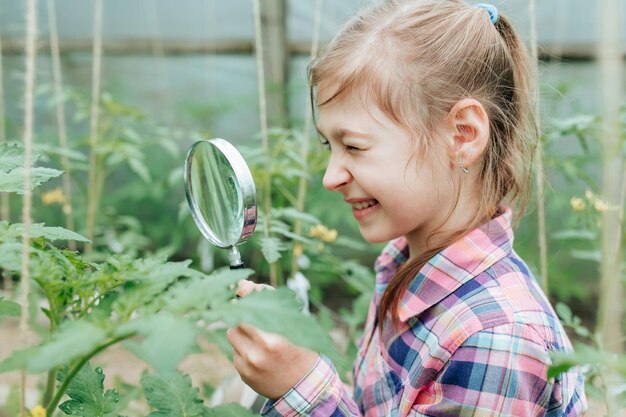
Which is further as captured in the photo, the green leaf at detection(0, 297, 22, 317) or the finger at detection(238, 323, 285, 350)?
the finger at detection(238, 323, 285, 350)

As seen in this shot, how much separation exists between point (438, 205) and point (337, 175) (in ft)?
0.51

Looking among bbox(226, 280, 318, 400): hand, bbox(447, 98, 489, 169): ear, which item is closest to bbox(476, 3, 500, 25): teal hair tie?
bbox(447, 98, 489, 169): ear

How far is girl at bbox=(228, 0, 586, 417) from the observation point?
0.85m

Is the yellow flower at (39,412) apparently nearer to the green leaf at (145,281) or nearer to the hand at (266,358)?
the green leaf at (145,281)

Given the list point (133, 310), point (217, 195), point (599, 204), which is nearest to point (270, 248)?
point (217, 195)

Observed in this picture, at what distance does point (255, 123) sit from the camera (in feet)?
10.6

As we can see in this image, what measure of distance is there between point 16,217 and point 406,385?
2254 mm

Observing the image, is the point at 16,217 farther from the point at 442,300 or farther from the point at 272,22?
the point at 442,300

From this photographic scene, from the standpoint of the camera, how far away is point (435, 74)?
0.98m

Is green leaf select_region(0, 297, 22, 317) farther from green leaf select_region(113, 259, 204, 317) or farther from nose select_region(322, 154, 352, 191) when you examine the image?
nose select_region(322, 154, 352, 191)

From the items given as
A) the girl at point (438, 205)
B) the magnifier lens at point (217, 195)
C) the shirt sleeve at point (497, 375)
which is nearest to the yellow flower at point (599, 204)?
the girl at point (438, 205)

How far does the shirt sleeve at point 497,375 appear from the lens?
2.76 ft

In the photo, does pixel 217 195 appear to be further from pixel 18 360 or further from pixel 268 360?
pixel 18 360

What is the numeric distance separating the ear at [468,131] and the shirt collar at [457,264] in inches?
4.2
